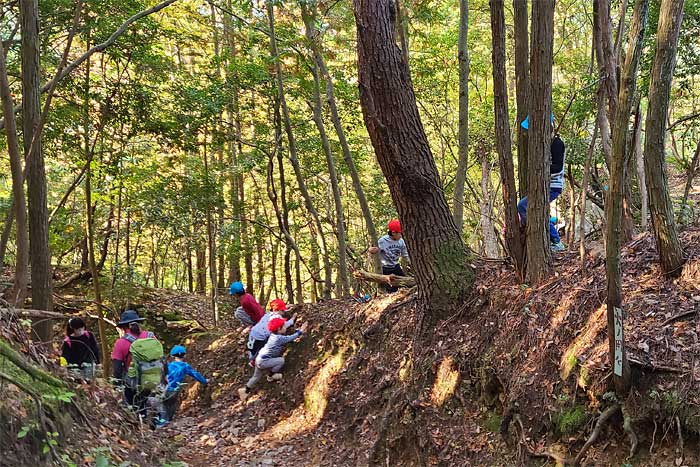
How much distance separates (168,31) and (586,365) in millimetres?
9929

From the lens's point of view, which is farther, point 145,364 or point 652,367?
point 145,364

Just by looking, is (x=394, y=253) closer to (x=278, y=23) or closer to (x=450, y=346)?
(x=450, y=346)

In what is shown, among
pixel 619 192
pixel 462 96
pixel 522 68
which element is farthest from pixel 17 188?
pixel 462 96

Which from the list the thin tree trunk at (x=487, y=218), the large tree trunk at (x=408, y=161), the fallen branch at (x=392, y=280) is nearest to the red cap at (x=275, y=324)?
the fallen branch at (x=392, y=280)

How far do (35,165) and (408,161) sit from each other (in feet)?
16.6

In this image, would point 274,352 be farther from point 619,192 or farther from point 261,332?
point 619,192

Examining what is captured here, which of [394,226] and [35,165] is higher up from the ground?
[35,165]

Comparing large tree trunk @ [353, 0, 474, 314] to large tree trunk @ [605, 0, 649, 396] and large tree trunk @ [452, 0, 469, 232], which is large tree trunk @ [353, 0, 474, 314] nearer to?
large tree trunk @ [452, 0, 469, 232]

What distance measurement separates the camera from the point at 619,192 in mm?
3674

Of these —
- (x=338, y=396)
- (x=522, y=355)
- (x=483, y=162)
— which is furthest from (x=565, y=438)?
(x=483, y=162)

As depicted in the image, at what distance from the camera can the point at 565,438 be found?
174 inches

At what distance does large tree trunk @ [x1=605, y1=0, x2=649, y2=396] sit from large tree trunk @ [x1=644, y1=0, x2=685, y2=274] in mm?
394

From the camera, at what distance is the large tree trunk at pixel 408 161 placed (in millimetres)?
5918

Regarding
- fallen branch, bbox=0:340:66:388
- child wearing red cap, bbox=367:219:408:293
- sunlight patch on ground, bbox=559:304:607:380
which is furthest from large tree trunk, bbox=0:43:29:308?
sunlight patch on ground, bbox=559:304:607:380
